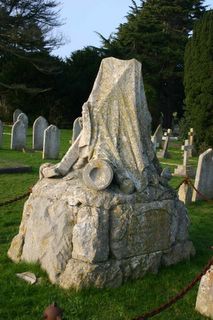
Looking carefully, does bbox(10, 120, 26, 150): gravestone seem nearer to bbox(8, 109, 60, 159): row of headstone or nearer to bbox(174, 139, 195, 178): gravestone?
bbox(8, 109, 60, 159): row of headstone

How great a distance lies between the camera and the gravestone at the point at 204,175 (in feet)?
38.7

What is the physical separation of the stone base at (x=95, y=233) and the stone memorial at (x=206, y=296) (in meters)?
0.96

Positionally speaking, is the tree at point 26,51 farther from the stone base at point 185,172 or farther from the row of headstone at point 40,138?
the stone base at point 185,172

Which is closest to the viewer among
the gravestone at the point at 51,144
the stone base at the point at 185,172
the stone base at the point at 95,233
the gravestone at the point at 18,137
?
the stone base at the point at 95,233

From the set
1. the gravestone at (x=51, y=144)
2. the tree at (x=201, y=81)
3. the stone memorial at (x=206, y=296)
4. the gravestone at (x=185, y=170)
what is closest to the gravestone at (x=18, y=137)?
the gravestone at (x=51, y=144)

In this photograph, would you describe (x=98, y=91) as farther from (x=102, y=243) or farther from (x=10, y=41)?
(x=10, y=41)

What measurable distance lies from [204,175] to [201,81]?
15.9 m

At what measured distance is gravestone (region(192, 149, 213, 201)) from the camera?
38.7 ft

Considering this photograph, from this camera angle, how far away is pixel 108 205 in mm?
5949

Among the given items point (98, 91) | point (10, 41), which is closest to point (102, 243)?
point (98, 91)

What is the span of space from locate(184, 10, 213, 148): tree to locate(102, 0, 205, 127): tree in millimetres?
9080

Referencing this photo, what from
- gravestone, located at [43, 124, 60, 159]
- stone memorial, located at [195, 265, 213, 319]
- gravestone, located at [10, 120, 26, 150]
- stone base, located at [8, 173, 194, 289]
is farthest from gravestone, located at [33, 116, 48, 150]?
stone memorial, located at [195, 265, 213, 319]

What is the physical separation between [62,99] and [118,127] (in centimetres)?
3026

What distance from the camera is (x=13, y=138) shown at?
18.7 meters
